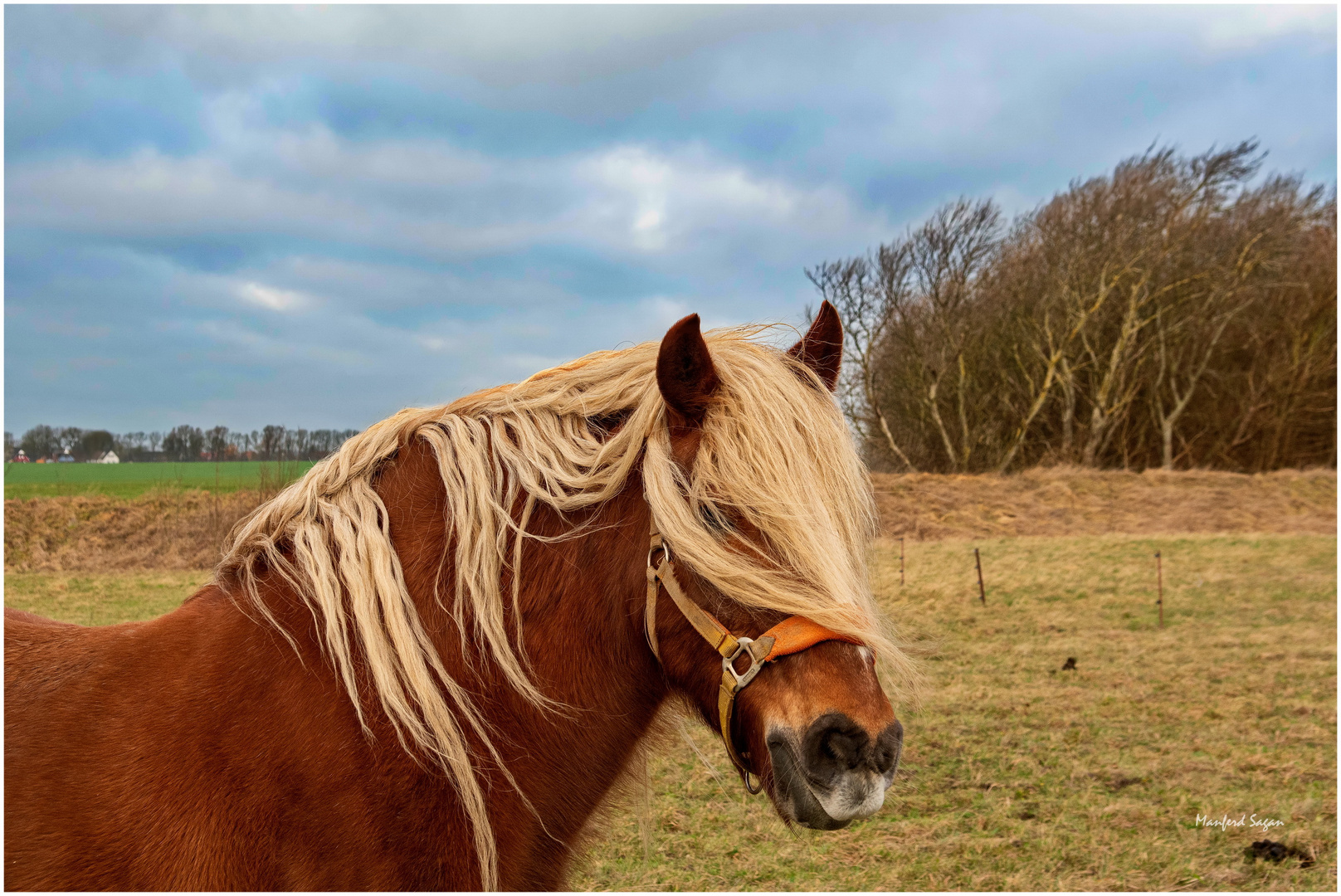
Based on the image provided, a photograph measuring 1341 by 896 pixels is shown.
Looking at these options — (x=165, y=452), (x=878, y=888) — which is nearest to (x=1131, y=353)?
(x=878, y=888)

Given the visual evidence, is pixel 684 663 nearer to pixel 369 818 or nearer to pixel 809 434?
pixel 809 434

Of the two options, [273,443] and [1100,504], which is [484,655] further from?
[1100,504]

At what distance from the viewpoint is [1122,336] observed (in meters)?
23.7

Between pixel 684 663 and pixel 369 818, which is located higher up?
pixel 684 663

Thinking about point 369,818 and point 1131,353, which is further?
point 1131,353

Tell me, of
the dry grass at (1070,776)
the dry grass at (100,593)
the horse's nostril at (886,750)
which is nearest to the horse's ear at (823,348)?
the horse's nostril at (886,750)

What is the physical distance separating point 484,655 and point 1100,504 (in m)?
21.9

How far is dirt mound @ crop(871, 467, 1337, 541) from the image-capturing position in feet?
60.8

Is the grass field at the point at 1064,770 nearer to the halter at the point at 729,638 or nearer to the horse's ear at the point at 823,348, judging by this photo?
the halter at the point at 729,638

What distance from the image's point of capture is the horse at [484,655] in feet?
4.74

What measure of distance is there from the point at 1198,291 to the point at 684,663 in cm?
2797

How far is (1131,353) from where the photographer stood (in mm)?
24391

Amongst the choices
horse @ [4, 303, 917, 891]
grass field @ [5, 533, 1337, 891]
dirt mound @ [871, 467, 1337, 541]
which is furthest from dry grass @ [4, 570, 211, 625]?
dirt mound @ [871, 467, 1337, 541]
